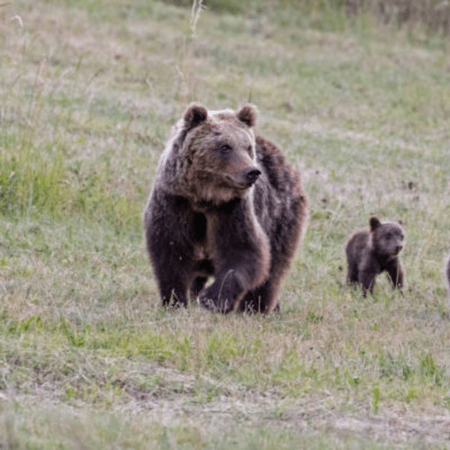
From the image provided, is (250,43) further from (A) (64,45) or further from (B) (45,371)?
(B) (45,371)

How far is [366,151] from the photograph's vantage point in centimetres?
1667

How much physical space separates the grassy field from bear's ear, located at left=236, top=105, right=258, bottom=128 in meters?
1.58

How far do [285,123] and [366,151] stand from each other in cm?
205

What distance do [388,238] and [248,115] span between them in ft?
12.7

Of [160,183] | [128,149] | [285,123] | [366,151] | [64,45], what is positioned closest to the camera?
[160,183]

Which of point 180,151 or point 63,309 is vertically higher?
point 180,151

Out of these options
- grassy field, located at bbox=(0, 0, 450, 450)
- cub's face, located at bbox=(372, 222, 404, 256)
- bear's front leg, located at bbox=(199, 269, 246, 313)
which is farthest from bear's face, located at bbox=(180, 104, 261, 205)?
cub's face, located at bbox=(372, 222, 404, 256)

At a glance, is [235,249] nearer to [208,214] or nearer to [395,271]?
[208,214]

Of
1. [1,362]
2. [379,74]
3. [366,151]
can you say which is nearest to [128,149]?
[366,151]

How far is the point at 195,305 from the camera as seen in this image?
8148 mm

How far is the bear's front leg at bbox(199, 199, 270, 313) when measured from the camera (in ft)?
24.5

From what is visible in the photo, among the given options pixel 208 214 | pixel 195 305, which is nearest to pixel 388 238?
pixel 195 305

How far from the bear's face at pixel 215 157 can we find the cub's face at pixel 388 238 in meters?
3.82

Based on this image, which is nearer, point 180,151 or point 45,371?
point 45,371
